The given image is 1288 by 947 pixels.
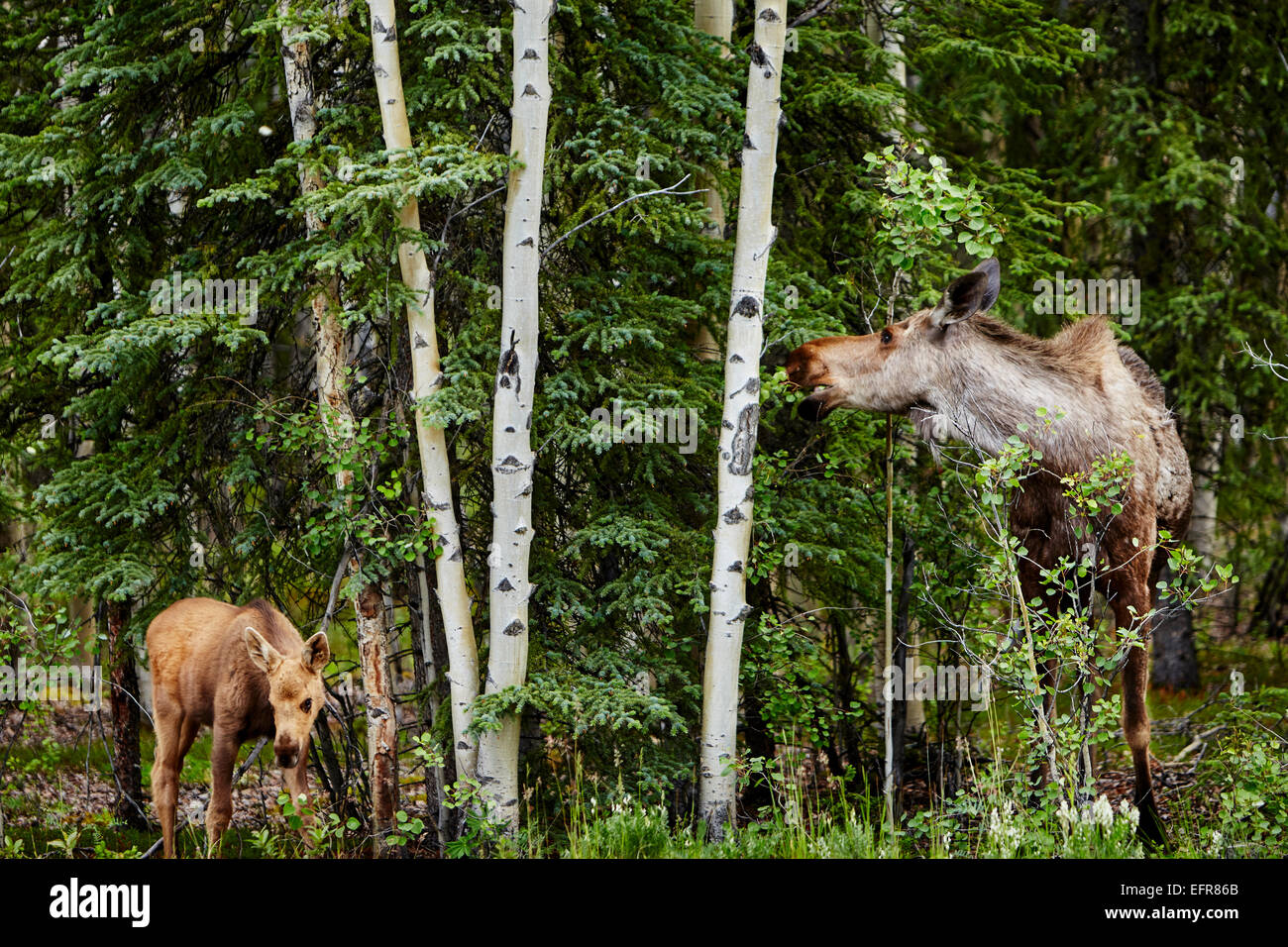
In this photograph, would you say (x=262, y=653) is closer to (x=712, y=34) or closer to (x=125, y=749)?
(x=125, y=749)

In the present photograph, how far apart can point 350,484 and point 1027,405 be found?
4.08m

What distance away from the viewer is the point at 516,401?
6.95m

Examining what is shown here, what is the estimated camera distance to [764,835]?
23.6 feet

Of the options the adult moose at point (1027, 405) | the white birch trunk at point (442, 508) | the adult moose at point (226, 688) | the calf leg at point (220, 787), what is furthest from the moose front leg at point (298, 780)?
the adult moose at point (1027, 405)

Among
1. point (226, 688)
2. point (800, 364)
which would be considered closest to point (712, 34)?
point (800, 364)

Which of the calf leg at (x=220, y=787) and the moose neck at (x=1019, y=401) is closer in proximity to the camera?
the calf leg at (x=220, y=787)

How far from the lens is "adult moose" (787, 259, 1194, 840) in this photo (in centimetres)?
695

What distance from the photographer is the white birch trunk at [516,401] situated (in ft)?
22.6

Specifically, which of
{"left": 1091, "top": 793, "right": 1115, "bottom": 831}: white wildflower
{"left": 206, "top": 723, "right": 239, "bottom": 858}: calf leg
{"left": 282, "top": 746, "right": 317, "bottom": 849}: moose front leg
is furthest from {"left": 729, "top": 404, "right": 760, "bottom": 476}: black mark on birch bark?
{"left": 206, "top": 723, "right": 239, "bottom": 858}: calf leg

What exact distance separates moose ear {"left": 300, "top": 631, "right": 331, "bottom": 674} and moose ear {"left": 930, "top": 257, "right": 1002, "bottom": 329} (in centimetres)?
393

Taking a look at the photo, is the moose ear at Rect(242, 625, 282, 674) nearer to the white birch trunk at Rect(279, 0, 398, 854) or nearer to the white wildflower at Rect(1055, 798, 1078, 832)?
the white birch trunk at Rect(279, 0, 398, 854)

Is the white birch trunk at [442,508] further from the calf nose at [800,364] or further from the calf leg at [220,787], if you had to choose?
the calf nose at [800,364]

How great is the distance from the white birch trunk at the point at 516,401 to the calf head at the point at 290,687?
1.15 meters

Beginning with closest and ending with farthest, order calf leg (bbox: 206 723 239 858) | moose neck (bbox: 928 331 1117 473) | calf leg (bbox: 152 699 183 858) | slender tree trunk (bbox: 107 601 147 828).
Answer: calf leg (bbox: 206 723 239 858)
calf leg (bbox: 152 699 183 858)
moose neck (bbox: 928 331 1117 473)
slender tree trunk (bbox: 107 601 147 828)
